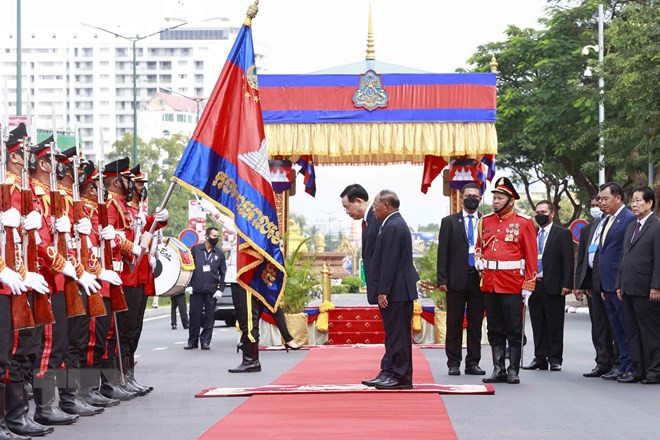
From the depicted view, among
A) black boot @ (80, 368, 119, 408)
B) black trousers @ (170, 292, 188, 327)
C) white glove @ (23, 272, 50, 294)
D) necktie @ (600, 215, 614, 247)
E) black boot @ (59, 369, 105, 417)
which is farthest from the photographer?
black trousers @ (170, 292, 188, 327)

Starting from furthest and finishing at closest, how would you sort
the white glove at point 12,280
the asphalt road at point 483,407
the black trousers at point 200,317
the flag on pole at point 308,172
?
1. the flag on pole at point 308,172
2. the black trousers at point 200,317
3. the asphalt road at point 483,407
4. the white glove at point 12,280

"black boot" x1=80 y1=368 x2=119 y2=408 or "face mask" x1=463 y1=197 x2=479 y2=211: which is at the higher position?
"face mask" x1=463 y1=197 x2=479 y2=211

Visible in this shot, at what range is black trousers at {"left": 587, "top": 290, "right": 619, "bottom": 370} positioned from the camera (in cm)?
1565

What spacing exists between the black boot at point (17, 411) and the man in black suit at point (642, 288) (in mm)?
7145

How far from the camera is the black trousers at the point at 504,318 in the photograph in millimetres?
14453

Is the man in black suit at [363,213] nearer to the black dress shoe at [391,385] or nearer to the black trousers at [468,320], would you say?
the black dress shoe at [391,385]

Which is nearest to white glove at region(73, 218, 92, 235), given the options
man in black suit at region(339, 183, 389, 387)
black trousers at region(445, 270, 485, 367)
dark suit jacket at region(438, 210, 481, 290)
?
man in black suit at region(339, 183, 389, 387)

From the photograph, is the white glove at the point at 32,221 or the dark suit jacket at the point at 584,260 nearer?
the white glove at the point at 32,221

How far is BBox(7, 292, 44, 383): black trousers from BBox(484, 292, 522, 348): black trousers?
19.9ft

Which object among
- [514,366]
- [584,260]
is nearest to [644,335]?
[514,366]

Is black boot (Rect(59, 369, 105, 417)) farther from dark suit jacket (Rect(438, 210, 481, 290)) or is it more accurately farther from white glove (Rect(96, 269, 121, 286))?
dark suit jacket (Rect(438, 210, 481, 290))

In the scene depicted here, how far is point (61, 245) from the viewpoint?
34.6 ft

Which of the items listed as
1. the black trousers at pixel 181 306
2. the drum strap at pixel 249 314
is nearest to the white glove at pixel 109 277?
the drum strap at pixel 249 314

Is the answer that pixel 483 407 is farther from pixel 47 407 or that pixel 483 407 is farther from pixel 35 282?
pixel 35 282
